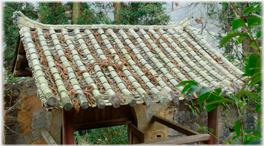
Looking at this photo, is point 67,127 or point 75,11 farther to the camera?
point 75,11

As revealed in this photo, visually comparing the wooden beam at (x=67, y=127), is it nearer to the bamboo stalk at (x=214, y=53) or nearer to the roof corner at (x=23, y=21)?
the roof corner at (x=23, y=21)

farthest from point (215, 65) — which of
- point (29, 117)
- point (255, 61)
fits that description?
point (29, 117)

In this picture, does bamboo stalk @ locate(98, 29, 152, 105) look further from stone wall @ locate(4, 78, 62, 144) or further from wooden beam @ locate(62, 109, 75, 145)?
stone wall @ locate(4, 78, 62, 144)

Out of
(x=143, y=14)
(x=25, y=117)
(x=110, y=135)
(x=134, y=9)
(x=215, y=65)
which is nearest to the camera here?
(x=215, y=65)

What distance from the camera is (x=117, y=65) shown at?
2.55 metres

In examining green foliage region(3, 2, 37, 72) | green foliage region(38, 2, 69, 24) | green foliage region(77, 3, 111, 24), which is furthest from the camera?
green foliage region(38, 2, 69, 24)

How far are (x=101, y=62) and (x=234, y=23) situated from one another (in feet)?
5.87

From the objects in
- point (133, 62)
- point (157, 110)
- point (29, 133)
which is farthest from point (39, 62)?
point (157, 110)

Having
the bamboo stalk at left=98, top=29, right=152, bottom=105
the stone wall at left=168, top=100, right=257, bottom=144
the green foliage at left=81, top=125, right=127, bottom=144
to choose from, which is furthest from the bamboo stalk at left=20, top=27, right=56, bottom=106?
the green foliage at left=81, top=125, right=127, bottom=144

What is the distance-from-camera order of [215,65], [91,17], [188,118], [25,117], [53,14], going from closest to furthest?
1. [215,65]
2. [25,117]
3. [188,118]
4. [91,17]
5. [53,14]

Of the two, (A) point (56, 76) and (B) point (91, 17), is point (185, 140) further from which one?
(B) point (91, 17)

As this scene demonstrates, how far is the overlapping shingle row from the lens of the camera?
6.72 feet

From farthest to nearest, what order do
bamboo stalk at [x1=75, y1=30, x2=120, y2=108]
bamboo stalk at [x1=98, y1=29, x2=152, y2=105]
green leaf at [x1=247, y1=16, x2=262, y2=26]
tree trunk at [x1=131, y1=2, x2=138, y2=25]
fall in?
tree trunk at [x1=131, y1=2, x2=138, y2=25] → bamboo stalk at [x1=98, y1=29, x2=152, y2=105] → bamboo stalk at [x1=75, y1=30, x2=120, y2=108] → green leaf at [x1=247, y1=16, x2=262, y2=26]

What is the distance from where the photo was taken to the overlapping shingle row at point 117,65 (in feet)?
6.72
